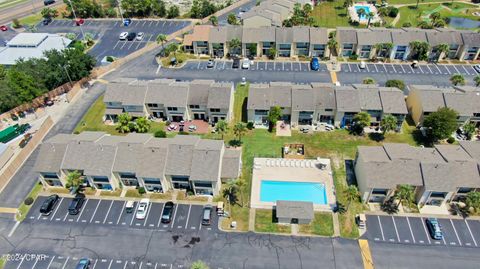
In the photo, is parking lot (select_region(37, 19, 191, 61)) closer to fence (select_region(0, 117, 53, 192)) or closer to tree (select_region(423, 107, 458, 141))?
fence (select_region(0, 117, 53, 192))

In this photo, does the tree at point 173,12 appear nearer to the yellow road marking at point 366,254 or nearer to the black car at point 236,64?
the black car at point 236,64

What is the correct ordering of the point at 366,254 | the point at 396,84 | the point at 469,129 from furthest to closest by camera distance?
the point at 396,84 → the point at 469,129 → the point at 366,254

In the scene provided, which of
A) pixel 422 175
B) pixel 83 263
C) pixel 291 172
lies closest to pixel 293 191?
pixel 291 172

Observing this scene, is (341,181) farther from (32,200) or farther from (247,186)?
(32,200)

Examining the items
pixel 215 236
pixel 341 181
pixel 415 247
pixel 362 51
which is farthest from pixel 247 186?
pixel 362 51

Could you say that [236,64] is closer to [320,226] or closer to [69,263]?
[320,226]

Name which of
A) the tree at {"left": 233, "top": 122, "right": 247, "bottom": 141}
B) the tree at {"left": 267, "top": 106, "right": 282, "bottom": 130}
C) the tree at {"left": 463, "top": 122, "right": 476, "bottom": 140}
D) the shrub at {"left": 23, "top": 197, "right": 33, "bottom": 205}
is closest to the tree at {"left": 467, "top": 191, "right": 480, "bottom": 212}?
the tree at {"left": 463, "top": 122, "right": 476, "bottom": 140}
